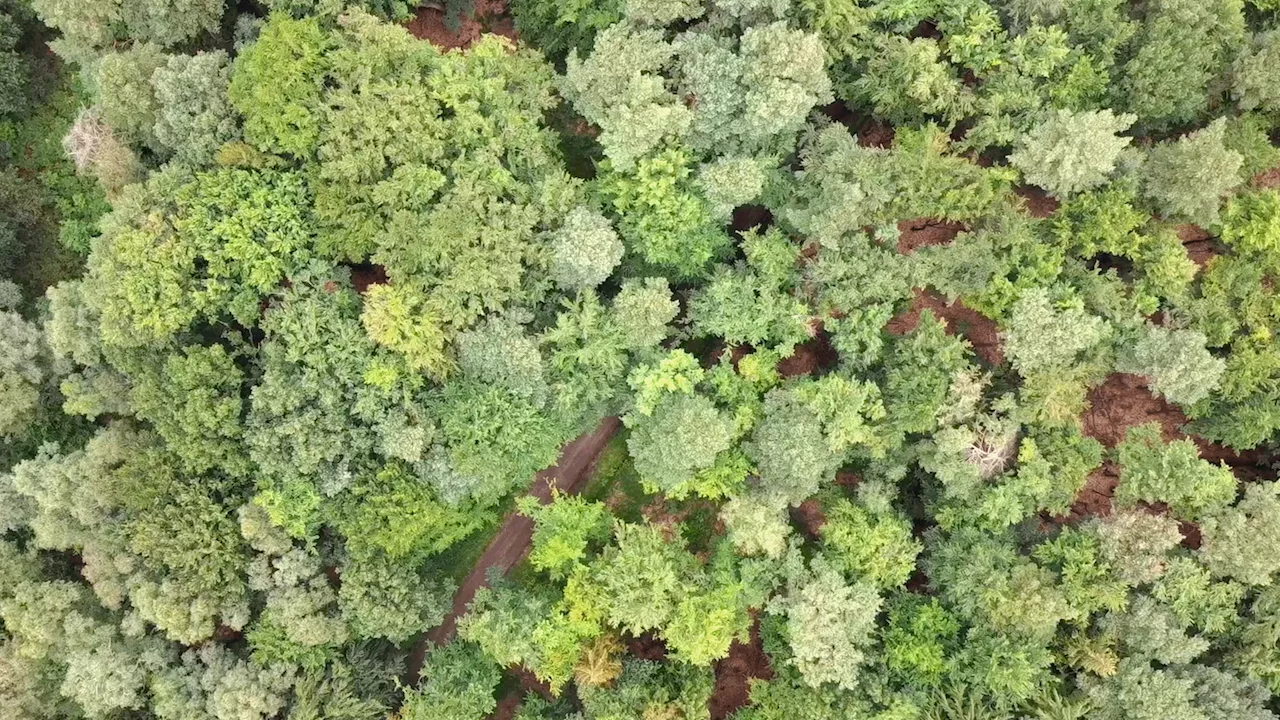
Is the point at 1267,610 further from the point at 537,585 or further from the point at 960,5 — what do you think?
the point at 537,585

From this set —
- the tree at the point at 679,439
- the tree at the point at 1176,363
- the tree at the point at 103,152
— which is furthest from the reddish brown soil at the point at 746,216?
the tree at the point at 103,152

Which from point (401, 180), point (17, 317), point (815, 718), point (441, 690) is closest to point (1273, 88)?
point (815, 718)

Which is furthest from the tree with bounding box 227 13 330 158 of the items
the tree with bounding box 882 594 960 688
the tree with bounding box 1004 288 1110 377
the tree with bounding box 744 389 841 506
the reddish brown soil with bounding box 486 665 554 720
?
the tree with bounding box 882 594 960 688

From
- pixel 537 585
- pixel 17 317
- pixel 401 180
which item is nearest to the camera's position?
pixel 401 180

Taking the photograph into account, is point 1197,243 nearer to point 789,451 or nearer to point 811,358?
point 811,358

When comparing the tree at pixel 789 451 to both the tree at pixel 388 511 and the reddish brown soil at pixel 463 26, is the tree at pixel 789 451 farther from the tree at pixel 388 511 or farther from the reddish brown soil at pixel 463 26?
the reddish brown soil at pixel 463 26

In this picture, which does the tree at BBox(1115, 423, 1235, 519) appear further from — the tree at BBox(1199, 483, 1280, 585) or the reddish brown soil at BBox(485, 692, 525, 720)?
the reddish brown soil at BBox(485, 692, 525, 720)

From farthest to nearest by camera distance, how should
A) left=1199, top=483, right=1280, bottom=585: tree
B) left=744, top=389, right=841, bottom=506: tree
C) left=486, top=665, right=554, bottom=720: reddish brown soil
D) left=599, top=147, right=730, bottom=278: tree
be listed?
left=486, top=665, right=554, bottom=720: reddish brown soil, left=599, top=147, right=730, bottom=278: tree, left=744, top=389, right=841, bottom=506: tree, left=1199, top=483, right=1280, bottom=585: tree
